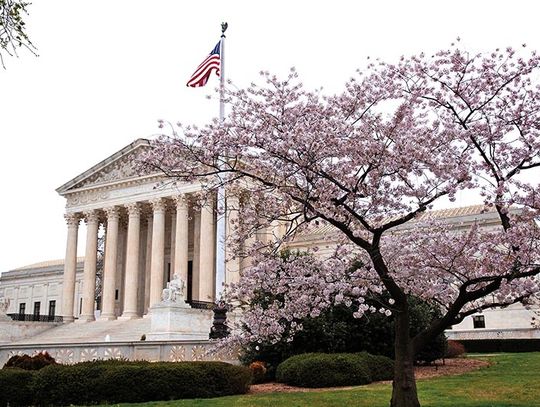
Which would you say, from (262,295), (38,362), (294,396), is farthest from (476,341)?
(38,362)

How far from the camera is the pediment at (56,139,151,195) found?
168 ft

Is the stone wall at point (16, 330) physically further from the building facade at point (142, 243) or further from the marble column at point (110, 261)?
the marble column at point (110, 261)

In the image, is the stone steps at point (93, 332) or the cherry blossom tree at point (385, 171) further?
the stone steps at point (93, 332)

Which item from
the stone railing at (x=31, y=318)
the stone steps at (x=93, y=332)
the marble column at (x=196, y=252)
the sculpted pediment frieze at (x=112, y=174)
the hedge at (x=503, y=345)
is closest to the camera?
the hedge at (x=503, y=345)

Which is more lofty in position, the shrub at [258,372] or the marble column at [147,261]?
the marble column at [147,261]

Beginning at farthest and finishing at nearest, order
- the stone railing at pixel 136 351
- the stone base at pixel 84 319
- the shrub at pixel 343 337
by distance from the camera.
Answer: the stone base at pixel 84 319, the shrub at pixel 343 337, the stone railing at pixel 136 351

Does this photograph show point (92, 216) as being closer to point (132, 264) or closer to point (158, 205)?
point (132, 264)

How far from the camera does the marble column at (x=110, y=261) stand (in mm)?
50656

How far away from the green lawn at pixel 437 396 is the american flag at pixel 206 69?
1923cm

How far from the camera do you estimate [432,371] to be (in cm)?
2311

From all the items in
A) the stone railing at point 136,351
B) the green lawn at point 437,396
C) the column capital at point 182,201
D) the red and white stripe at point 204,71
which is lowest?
the green lawn at point 437,396

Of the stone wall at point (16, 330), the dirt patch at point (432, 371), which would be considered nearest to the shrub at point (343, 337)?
the dirt patch at point (432, 371)

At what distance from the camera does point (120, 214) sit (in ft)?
176

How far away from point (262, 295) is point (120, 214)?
34304mm
